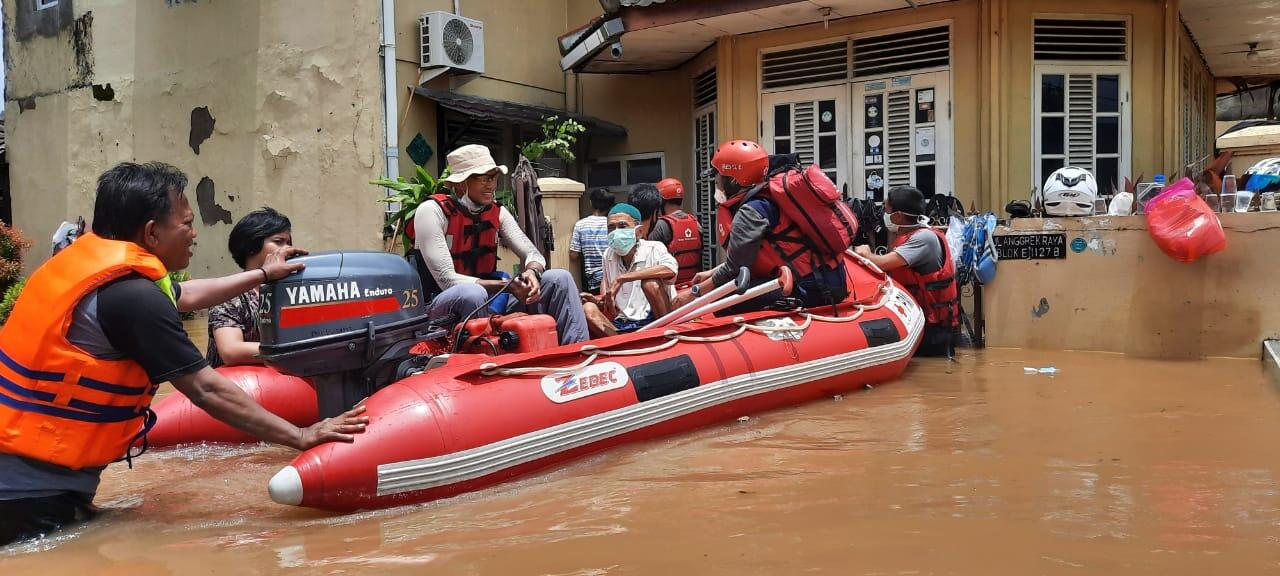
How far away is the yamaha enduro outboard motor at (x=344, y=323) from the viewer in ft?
11.8

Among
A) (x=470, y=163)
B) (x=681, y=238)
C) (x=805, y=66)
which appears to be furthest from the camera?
(x=805, y=66)

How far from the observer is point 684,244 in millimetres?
7547

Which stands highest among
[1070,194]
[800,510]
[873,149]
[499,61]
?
[499,61]

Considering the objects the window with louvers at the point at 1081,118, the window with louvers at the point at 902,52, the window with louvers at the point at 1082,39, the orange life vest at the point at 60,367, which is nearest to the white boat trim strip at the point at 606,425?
the orange life vest at the point at 60,367

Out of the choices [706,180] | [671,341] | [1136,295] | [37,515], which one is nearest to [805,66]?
[706,180]

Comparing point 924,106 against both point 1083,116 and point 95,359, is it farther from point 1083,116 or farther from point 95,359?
point 95,359

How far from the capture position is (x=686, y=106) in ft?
36.8

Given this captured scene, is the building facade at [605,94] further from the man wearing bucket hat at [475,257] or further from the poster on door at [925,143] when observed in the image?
the man wearing bucket hat at [475,257]

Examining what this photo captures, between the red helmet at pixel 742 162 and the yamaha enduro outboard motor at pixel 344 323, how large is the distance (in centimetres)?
261

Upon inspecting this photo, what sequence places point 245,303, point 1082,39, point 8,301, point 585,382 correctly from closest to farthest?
1. point 585,382
2. point 245,303
3. point 1082,39
4. point 8,301

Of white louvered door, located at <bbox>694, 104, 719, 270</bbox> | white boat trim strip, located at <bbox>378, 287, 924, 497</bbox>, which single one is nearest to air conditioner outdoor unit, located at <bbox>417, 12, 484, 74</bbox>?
white louvered door, located at <bbox>694, 104, 719, 270</bbox>

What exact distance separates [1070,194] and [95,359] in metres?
6.47

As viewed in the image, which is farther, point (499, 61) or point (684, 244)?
point (499, 61)

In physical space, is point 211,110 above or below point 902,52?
below
